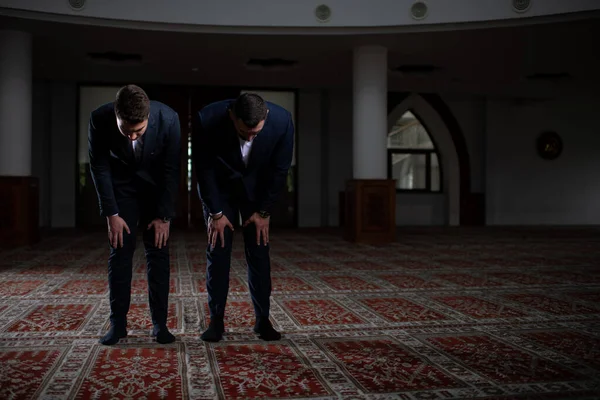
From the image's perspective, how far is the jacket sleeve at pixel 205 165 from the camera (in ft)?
8.95

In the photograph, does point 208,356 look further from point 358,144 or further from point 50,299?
point 358,144

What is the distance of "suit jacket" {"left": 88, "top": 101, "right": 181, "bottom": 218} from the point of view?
8.57 feet

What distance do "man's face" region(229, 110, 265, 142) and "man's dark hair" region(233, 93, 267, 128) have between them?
0.02m

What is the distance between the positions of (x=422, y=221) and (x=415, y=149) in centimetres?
160

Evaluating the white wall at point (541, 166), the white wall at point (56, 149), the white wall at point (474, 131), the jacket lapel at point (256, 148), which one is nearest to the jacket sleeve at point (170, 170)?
the jacket lapel at point (256, 148)

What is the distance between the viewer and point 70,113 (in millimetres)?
11625

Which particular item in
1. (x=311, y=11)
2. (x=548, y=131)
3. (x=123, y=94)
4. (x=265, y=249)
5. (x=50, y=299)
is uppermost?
(x=311, y=11)

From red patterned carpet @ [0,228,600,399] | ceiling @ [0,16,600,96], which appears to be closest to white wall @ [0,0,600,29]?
ceiling @ [0,16,600,96]

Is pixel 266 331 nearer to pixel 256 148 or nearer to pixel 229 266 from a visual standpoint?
pixel 229 266

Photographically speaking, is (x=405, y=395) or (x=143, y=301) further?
(x=143, y=301)

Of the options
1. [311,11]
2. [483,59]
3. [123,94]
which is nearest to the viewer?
[123,94]

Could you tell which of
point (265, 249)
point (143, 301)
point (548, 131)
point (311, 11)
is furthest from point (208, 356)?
point (548, 131)

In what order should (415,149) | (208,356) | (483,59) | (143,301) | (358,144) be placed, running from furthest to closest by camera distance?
(415,149) < (483,59) < (358,144) < (143,301) < (208,356)

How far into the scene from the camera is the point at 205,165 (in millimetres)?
2754
